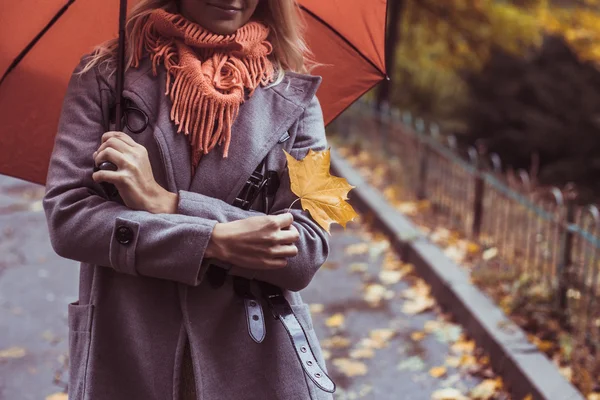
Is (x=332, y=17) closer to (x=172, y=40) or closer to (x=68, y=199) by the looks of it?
(x=172, y=40)

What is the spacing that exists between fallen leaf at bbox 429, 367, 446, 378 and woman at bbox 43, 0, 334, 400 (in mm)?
2900

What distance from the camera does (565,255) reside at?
5133 millimetres

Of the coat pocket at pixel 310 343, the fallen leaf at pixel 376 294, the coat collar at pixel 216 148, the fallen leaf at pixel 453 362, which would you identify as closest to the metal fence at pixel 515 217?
the fallen leaf at pixel 453 362

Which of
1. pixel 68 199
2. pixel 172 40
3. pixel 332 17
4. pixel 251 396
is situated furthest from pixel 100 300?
pixel 332 17

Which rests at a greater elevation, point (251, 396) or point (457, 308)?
point (251, 396)

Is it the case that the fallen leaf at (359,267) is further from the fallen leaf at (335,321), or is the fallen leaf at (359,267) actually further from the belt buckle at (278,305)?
the belt buckle at (278,305)

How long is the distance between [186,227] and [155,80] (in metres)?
0.41

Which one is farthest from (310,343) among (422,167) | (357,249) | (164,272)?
(422,167)

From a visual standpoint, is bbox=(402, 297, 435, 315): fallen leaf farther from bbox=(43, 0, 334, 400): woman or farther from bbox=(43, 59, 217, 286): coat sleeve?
bbox=(43, 59, 217, 286): coat sleeve

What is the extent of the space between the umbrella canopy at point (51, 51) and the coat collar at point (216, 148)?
0.51 m

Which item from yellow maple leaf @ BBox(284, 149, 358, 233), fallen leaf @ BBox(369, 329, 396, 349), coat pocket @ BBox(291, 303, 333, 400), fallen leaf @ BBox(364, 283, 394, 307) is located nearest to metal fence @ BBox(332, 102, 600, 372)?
fallen leaf @ BBox(364, 283, 394, 307)

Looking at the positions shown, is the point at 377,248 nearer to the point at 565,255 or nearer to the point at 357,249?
the point at 357,249

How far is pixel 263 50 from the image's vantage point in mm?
1970

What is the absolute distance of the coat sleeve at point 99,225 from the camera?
1.72 meters
